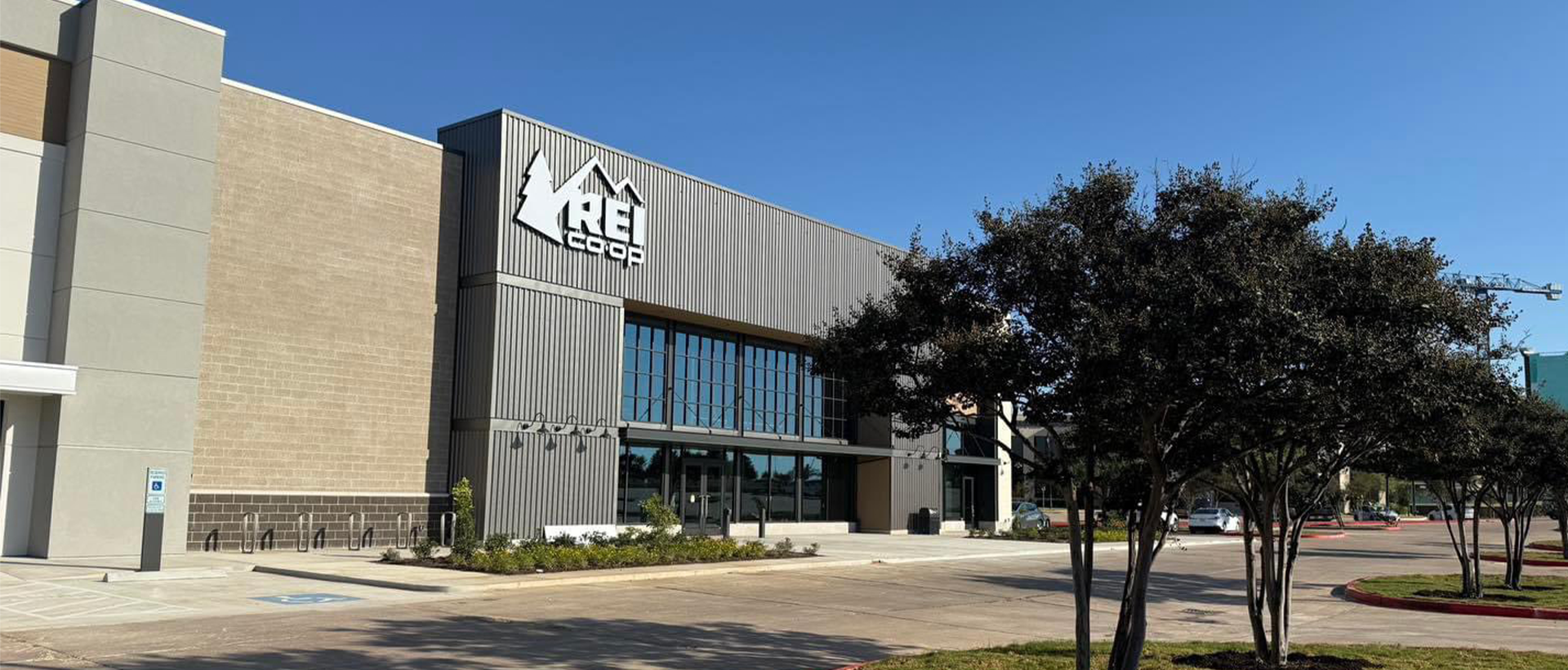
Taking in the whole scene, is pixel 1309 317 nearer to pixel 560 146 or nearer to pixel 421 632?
A: pixel 421 632

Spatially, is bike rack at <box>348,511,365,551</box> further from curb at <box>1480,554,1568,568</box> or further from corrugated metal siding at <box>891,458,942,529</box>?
curb at <box>1480,554,1568,568</box>

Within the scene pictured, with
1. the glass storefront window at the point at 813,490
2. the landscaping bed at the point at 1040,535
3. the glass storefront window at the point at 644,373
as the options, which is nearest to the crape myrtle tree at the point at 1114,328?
the glass storefront window at the point at 644,373

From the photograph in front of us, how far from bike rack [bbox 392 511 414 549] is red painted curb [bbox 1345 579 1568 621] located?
66.8ft

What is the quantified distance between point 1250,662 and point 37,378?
20088 mm

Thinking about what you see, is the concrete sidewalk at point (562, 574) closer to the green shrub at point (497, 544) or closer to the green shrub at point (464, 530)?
the green shrub at point (464, 530)

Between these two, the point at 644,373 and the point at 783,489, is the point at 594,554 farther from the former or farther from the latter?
the point at 783,489

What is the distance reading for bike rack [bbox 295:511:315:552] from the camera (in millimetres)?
25234

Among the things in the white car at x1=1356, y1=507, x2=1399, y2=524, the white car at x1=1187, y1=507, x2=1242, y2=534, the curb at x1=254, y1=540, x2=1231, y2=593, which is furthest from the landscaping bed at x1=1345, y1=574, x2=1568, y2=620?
the white car at x1=1356, y1=507, x2=1399, y2=524

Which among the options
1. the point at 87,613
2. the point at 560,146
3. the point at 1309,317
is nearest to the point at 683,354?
the point at 560,146

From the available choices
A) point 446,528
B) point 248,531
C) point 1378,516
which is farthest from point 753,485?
point 1378,516

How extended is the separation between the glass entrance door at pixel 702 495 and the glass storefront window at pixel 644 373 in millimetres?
2195

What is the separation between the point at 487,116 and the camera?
28.8m

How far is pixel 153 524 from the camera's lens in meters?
19.2

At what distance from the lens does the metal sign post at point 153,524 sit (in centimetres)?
1897
